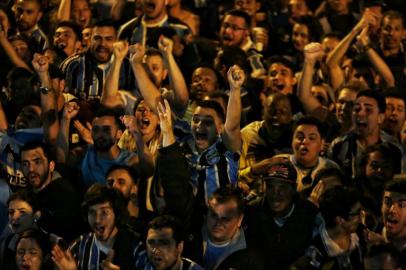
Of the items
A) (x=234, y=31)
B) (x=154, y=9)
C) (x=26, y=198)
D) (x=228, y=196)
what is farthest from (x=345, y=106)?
(x=26, y=198)

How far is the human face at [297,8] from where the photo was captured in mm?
15867

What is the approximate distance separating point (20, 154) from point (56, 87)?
1.13 meters

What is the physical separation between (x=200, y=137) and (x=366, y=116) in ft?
5.60

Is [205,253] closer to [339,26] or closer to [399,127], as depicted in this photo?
[399,127]

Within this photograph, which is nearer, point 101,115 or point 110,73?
point 101,115

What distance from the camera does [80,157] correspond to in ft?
41.0

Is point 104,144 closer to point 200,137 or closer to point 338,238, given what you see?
point 200,137

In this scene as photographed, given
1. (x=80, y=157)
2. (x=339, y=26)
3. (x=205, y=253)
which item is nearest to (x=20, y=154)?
(x=80, y=157)

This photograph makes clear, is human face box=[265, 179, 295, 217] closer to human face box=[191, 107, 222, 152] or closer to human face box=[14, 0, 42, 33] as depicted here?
human face box=[191, 107, 222, 152]

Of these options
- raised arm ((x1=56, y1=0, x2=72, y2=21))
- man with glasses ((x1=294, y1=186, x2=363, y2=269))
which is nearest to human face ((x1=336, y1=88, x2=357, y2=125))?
man with glasses ((x1=294, y1=186, x2=363, y2=269))

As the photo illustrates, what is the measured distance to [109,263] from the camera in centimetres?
1070

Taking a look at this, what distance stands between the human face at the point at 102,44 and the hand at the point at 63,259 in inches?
132

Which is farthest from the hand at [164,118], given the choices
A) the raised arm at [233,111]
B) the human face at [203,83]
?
the human face at [203,83]

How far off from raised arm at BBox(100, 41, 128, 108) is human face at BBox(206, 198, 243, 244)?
2.52 metres
